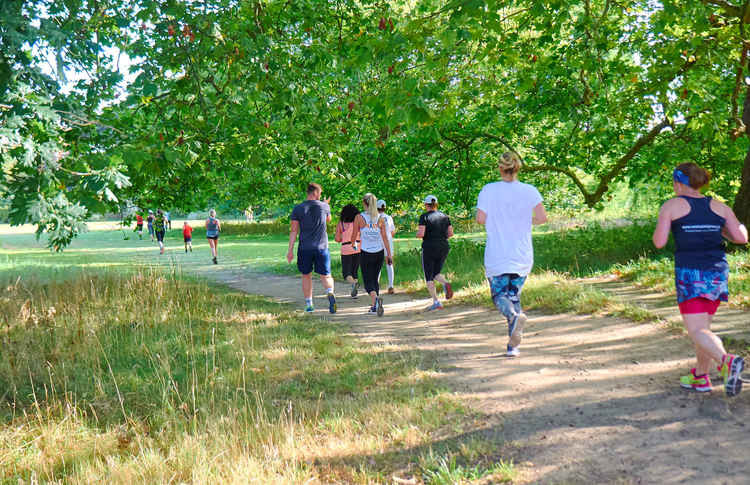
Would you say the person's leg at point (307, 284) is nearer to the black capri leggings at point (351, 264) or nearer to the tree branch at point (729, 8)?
the black capri leggings at point (351, 264)

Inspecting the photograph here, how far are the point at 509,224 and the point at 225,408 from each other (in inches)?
126

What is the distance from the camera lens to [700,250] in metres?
4.14

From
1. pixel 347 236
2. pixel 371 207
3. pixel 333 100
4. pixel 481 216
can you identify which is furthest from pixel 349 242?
pixel 481 216

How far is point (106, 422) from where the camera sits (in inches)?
195

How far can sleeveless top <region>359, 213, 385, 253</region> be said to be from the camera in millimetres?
9109

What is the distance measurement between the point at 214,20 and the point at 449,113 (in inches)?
153

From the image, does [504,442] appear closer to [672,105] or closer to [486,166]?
[672,105]

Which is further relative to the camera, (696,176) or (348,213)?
(348,213)

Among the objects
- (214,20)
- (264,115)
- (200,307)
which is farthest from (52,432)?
(264,115)

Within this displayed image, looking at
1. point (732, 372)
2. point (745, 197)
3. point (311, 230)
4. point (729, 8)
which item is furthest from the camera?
point (745, 197)

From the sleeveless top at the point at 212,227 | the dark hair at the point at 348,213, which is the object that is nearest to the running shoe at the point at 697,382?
the dark hair at the point at 348,213

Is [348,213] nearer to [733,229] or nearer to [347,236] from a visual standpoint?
[347,236]

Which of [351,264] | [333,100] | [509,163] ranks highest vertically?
[333,100]

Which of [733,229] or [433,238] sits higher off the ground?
[733,229]
